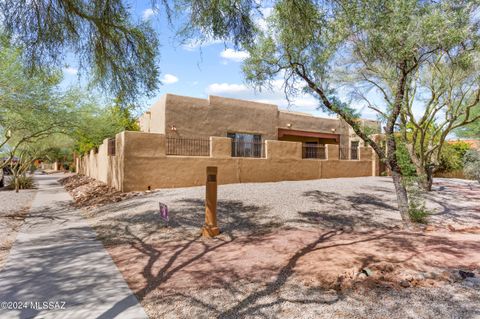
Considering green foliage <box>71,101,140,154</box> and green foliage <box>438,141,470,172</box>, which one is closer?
green foliage <box>71,101,140,154</box>

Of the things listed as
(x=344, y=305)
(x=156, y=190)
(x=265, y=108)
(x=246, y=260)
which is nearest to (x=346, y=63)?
(x=265, y=108)

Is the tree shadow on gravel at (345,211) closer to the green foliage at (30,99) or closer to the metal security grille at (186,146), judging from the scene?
the metal security grille at (186,146)

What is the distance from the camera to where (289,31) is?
7.86 m

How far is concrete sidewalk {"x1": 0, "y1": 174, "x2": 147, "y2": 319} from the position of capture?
3906mm

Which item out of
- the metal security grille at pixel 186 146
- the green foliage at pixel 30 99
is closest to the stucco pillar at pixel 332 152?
the metal security grille at pixel 186 146

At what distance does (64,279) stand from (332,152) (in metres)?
16.4

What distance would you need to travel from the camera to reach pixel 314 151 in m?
18.8

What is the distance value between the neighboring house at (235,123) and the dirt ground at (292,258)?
6.05 meters

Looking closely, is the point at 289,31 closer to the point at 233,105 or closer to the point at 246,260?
the point at 246,260

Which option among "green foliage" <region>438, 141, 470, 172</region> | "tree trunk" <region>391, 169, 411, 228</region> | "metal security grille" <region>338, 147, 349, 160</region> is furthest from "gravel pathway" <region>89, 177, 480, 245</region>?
"green foliage" <region>438, 141, 470, 172</region>

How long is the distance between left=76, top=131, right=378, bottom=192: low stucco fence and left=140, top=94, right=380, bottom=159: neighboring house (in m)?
1.05

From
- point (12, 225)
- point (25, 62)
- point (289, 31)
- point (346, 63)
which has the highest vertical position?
point (346, 63)

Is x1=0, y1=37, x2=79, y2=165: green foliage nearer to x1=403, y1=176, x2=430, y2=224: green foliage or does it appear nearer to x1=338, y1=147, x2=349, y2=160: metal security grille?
x1=403, y1=176, x2=430, y2=224: green foliage

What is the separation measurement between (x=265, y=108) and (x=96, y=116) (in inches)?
401
